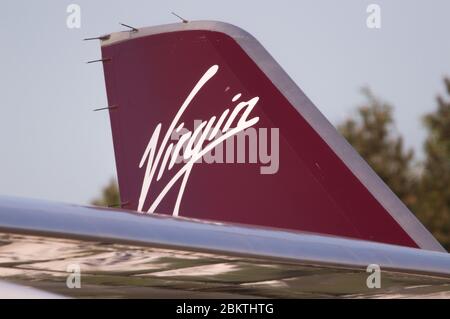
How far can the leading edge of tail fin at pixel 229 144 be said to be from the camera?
1356 centimetres

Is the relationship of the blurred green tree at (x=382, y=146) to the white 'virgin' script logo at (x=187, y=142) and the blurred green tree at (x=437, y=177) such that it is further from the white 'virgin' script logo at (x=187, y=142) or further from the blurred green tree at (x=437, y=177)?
the white 'virgin' script logo at (x=187, y=142)

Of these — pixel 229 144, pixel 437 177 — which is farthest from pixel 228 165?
pixel 437 177

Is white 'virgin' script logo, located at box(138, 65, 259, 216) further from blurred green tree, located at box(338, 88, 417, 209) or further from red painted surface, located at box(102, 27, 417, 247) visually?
blurred green tree, located at box(338, 88, 417, 209)

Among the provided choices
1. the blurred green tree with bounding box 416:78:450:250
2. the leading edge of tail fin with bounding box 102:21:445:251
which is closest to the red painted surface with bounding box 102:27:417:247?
the leading edge of tail fin with bounding box 102:21:445:251

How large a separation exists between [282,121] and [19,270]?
18.6 ft

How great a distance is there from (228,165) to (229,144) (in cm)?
27

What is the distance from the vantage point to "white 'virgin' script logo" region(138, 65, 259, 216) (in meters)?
15.0

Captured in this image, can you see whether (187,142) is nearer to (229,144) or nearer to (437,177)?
(229,144)

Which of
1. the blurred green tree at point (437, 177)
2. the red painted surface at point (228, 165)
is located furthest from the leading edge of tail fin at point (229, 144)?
the blurred green tree at point (437, 177)

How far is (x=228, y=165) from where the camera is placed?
1496 cm

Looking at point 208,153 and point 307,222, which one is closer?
point 307,222
